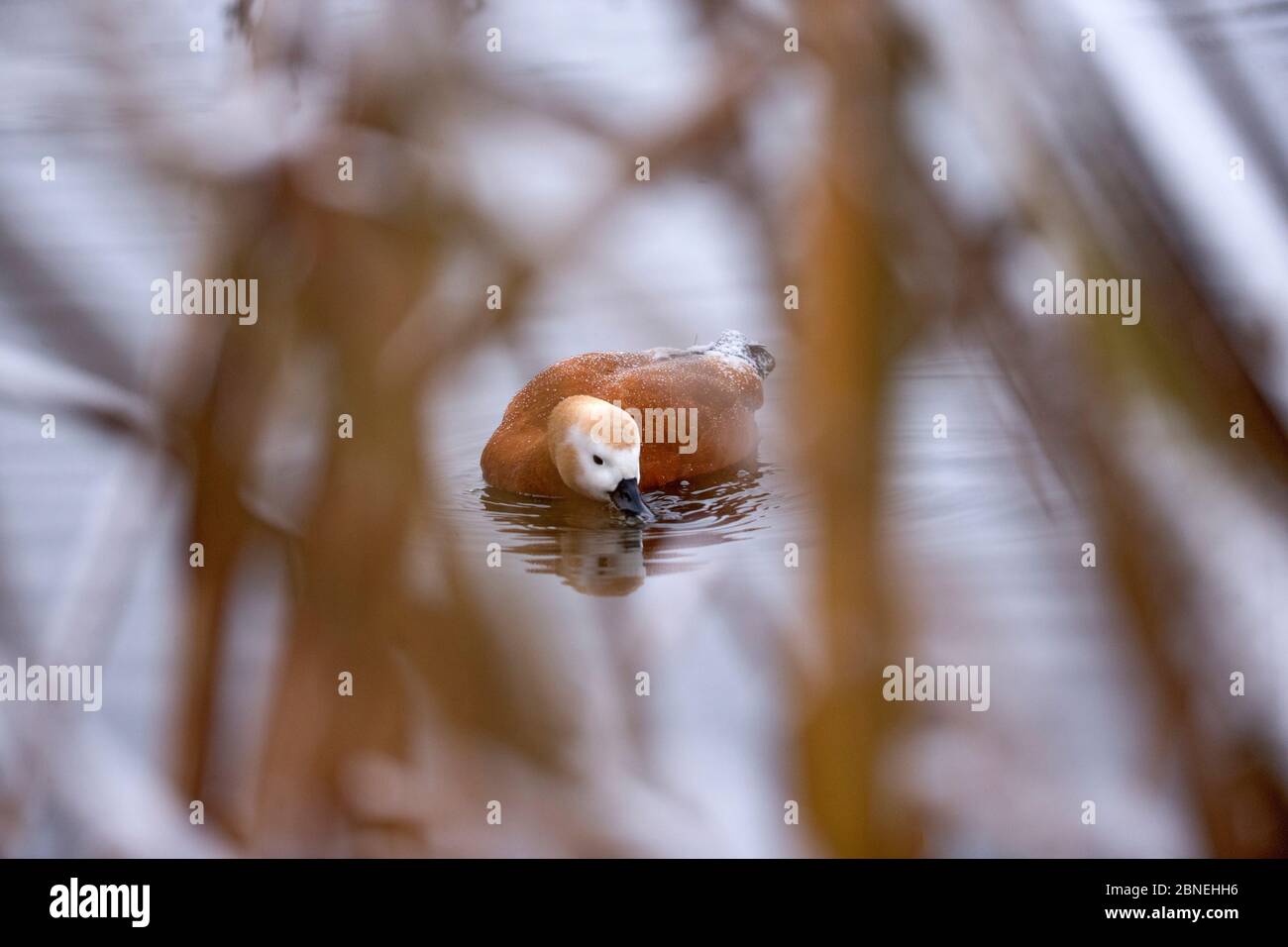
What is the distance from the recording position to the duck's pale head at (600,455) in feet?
2.85

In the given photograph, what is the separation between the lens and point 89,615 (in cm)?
76

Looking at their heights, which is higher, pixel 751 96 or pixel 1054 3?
pixel 1054 3

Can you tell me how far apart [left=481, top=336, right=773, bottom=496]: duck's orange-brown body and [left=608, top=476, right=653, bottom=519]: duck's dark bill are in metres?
0.02

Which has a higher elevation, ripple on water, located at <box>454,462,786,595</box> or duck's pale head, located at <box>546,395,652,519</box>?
duck's pale head, located at <box>546,395,652,519</box>

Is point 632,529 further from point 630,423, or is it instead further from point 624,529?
point 630,423

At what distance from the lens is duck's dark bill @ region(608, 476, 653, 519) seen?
2.83 feet

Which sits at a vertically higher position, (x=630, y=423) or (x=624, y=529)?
(x=630, y=423)

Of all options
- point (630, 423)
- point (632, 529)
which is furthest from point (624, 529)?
point (630, 423)

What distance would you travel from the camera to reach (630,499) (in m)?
0.87

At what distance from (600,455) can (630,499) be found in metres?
0.06

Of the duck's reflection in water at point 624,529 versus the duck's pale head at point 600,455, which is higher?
the duck's pale head at point 600,455

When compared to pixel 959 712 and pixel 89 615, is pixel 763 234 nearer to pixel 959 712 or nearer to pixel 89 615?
pixel 959 712
